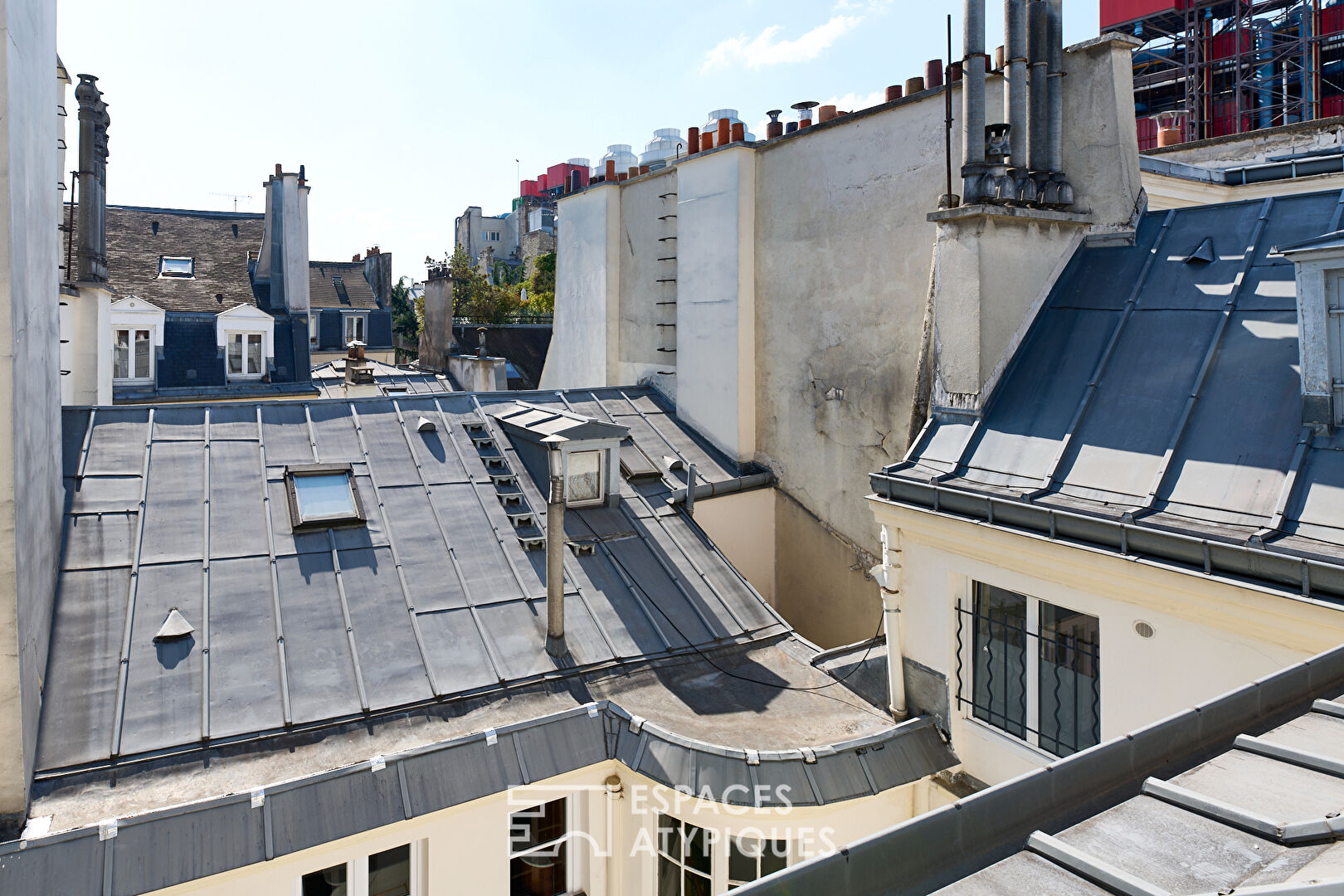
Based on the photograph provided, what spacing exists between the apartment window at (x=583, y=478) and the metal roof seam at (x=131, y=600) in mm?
5156

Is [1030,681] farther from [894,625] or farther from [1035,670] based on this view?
[894,625]

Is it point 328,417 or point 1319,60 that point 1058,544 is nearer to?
point 328,417

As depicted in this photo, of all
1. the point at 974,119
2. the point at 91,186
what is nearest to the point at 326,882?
the point at 974,119

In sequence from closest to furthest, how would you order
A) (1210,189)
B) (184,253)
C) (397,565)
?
(397,565) < (1210,189) < (184,253)

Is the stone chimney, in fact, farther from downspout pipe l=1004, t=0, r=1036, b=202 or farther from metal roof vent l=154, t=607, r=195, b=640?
downspout pipe l=1004, t=0, r=1036, b=202

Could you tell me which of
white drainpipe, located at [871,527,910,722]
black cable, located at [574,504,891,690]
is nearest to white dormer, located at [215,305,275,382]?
black cable, located at [574,504,891,690]

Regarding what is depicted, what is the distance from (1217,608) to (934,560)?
2.42 metres

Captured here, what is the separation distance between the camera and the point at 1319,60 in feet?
89.3

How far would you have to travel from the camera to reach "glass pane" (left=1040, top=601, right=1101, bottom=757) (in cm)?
673

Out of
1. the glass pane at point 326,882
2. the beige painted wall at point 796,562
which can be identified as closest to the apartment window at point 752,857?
the glass pane at point 326,882

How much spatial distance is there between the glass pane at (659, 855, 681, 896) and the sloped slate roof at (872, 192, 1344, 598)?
399 centimetres

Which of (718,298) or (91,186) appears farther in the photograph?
(91,186)

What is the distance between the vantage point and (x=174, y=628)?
8.41 metres

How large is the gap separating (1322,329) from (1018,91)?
389 cm
